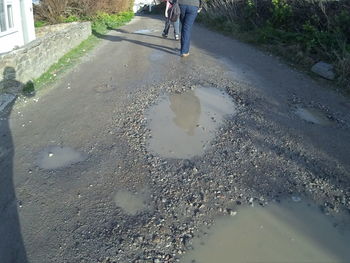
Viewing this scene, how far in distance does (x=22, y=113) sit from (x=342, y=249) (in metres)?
5.10

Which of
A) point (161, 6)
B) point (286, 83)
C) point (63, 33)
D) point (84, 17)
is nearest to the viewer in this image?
point (286, 83)

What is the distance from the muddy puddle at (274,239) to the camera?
279 cm

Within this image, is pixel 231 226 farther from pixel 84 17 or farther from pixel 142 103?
pixel 84 17

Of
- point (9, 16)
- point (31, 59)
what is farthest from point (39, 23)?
point (31, 59)

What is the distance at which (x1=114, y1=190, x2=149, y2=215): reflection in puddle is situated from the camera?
10.9ft

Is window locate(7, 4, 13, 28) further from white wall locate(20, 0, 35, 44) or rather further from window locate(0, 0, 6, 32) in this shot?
white wall locate(20, 0, 35, 44)

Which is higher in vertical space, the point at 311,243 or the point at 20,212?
the point at 311,243

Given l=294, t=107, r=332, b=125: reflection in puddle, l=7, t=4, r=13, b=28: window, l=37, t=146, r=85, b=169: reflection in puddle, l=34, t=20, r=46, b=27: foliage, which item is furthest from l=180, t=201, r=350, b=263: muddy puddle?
l=34, t=20, r=46, b=27: foliage

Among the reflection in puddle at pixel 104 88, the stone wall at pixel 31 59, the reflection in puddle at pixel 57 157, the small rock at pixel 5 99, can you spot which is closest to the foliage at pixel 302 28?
the reflection in puddle at pixel 104 88

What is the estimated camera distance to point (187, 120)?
5.34 metres

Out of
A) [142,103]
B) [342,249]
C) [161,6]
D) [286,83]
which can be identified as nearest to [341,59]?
[286,83]

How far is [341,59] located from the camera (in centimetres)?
738

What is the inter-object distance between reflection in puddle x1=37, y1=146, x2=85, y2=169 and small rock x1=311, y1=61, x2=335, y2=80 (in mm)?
5788

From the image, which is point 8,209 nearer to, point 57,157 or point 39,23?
point 57,157
